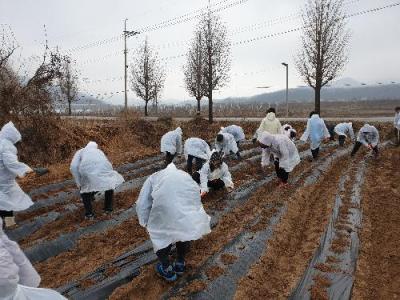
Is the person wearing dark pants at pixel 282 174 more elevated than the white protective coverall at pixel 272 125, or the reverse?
the white protective coverall at pixel 272 125

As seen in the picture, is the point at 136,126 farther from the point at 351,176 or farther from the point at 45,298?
the point at 45,298

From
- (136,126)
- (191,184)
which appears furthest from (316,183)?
(136,126)

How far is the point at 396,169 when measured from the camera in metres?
11.0

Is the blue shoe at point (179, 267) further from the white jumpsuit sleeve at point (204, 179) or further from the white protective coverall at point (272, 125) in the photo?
the white protective coverall at point (272, 125)

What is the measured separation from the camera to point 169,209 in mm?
4578

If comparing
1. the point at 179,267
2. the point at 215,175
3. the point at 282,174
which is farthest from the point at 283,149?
the point at 179,267

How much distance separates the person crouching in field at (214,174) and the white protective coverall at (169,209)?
Result: 2509 millimetres

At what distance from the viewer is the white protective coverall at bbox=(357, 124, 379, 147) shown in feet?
39.6

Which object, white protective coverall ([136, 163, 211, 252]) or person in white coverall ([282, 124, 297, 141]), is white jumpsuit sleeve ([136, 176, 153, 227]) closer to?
white protective coverall ([136, 163, 211, 252])

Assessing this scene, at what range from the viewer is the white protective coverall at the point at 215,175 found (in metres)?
7.35

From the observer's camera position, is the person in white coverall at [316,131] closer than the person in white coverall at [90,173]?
No

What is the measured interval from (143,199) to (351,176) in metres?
6.88

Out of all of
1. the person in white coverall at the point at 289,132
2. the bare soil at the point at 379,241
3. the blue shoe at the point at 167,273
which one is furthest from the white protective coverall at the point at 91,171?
the person in white coverall at the point at 289,132

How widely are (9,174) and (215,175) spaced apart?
3.51 m
